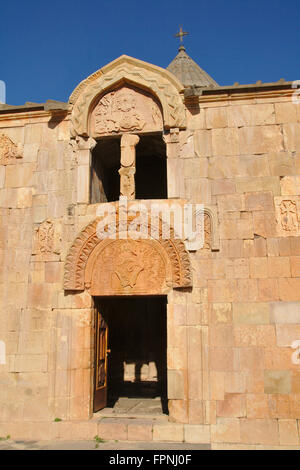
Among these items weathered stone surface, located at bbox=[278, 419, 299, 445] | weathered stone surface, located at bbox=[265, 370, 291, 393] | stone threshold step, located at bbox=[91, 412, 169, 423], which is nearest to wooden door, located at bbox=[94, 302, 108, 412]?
stone threshold step, located at bbox=[91, 412, 169, 423]

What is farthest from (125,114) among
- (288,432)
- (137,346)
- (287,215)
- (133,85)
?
(288,432)

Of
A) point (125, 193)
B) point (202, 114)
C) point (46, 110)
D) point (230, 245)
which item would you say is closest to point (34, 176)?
point (46, 110)

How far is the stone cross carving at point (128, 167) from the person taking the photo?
25.9ft

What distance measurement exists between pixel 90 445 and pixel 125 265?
312 centimetres

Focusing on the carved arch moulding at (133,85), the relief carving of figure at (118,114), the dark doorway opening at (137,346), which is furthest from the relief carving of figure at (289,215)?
the dark doorway opening at (137,346)

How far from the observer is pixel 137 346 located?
11.2 m

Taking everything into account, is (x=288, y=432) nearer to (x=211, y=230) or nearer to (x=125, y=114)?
(x=211, y=230)

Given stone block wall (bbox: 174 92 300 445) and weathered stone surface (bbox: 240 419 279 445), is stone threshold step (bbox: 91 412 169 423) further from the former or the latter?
weathered stone surface (bbox: 240 419 279 445)

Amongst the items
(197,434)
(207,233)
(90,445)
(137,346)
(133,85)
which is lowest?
(90,445)

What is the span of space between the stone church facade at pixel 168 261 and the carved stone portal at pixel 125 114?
29mm

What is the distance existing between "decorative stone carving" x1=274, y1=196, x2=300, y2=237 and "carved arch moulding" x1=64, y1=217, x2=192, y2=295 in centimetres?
185

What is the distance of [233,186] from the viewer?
24.9 feet

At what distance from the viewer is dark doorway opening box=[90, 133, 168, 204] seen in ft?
28.6

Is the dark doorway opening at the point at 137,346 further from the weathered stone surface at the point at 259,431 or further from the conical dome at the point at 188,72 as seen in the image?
the conical dome at the point at 188,72
